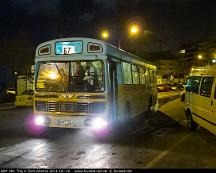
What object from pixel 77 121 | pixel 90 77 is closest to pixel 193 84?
pixel 90 77

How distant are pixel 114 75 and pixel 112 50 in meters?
0.85

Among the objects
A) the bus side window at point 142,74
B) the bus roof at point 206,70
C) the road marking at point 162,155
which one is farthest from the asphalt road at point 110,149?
the bus side window at point 142,74

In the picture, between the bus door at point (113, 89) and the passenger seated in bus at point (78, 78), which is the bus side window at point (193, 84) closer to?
the bus door at point (113, 89)

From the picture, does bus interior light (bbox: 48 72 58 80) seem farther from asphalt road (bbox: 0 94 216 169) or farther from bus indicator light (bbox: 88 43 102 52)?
asphalt road (bbox: 0 94 216 169)

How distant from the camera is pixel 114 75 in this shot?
12438 millimetres

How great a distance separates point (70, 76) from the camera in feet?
39.4

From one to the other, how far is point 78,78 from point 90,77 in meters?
0.40

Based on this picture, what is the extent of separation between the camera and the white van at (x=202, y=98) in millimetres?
11008

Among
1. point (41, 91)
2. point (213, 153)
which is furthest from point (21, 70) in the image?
point (213, 153)

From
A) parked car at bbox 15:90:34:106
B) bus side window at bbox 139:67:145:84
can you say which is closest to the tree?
parked car at bbox 15:90:34:106

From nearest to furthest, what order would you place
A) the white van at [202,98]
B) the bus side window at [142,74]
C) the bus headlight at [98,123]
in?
the white van at [202,98] → the bus headlight at [98,123] → the bus side window at [142,74]

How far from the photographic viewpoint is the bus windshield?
1180 cm

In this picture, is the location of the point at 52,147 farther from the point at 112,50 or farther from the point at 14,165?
the point at 112,50

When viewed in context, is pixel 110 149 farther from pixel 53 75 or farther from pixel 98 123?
pixel 53 75
